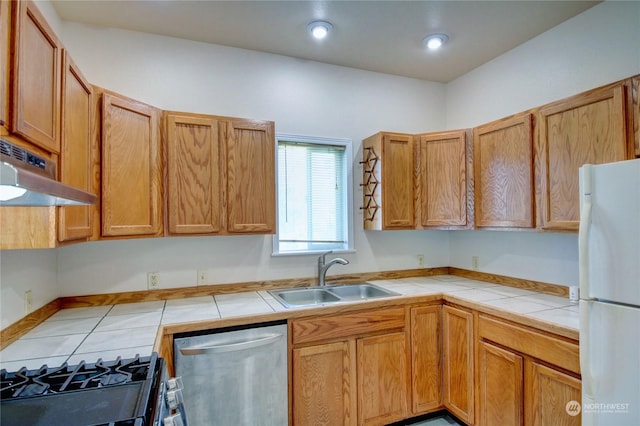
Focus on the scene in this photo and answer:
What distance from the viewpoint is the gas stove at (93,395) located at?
0.95m

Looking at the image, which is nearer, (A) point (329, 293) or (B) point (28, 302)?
(B) point (28, 302)

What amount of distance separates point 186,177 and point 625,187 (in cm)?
226

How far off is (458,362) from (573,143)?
5.19ft

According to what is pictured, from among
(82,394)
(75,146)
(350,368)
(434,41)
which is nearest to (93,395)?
(82,394)

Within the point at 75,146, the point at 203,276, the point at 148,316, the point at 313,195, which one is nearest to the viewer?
the point at 75,146

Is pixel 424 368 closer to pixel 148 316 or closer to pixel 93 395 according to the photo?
pixel 148 316

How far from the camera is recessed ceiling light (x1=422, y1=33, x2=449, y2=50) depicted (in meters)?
2.42

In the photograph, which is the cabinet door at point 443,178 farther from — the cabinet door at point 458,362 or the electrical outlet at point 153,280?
the electrical outlet at point 153,280

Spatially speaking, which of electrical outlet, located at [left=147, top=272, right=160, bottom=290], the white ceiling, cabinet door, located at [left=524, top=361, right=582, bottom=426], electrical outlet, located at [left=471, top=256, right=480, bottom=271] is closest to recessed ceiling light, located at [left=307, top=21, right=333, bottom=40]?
the white ceiling

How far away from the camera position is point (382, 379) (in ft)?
7.33

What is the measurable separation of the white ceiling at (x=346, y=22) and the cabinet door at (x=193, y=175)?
679 millimetres

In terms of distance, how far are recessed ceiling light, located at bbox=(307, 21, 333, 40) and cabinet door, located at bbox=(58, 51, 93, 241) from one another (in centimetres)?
144

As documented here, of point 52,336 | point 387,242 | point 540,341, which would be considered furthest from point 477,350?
point 52,336

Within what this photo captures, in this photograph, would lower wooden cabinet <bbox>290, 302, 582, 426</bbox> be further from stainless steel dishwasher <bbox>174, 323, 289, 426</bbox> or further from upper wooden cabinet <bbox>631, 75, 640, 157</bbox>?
upper wooden cabinet <bbox>631, 75, 640, 157</bbox>
